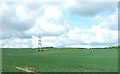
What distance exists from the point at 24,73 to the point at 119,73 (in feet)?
52.7

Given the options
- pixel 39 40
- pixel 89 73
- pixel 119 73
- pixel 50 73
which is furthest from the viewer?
pixel 39 40

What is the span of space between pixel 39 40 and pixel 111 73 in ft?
186

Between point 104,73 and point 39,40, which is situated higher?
point 39,40

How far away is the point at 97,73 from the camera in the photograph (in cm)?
3155

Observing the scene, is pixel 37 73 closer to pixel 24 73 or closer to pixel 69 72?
pixel 24 73

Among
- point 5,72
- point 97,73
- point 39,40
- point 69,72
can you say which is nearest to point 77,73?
point 69,72

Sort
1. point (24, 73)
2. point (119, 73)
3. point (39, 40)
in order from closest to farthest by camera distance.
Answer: point (24, 73)
point (119, 73)
point (39, 40)

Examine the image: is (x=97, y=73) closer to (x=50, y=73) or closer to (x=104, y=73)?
(x=104, y=73)

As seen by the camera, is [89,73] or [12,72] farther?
[89,73]

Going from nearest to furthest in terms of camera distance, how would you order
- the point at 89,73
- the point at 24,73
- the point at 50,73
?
the point at 24,73 < the point at 50,73 < the point at 89,73

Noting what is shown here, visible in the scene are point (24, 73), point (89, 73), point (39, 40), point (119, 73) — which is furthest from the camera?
point (39, 40)

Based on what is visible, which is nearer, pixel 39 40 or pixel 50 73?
pixel 50 73

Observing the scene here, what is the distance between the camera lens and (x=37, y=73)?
28.3 meters

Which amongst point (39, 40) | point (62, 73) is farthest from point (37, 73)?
point (39, 40)
